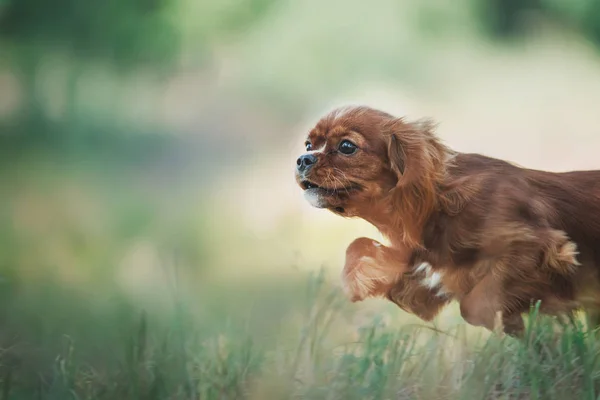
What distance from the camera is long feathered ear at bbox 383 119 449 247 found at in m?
1.86

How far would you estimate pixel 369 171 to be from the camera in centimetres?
185

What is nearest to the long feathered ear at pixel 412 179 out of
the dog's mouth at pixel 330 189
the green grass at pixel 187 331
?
the dog's mouth at pixel 330 189

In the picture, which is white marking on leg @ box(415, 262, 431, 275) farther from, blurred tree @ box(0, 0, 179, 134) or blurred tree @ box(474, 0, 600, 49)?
blurred tree @ box(0, 0, 179, 134)

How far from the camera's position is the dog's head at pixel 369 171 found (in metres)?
1.85

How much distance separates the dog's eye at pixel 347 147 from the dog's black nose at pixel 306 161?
66mm

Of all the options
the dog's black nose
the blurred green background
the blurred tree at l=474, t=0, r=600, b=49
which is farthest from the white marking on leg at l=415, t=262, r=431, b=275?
the blurred tree at l=474, t=0, r=600, b=49

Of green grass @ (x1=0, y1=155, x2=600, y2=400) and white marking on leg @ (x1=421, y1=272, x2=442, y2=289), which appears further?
white marking on leg @ (x1=421, y1=272, x2=442, y2=289)

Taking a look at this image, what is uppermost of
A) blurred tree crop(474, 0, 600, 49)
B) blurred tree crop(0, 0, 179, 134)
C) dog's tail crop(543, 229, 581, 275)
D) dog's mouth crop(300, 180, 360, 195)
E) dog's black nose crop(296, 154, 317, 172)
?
blurred tree crop(474, 0, 600, 49)

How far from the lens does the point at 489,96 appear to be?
2.02 metres

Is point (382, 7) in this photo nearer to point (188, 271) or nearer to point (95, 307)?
point (188, 271)

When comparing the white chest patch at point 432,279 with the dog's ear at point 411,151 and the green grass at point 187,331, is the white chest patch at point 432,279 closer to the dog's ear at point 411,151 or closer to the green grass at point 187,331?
the green grass at point 187,331

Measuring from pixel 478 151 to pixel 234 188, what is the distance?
0.60 meters

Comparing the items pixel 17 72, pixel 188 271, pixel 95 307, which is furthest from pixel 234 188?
pixel 17 72

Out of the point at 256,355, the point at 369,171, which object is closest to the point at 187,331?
the point at 256,355
